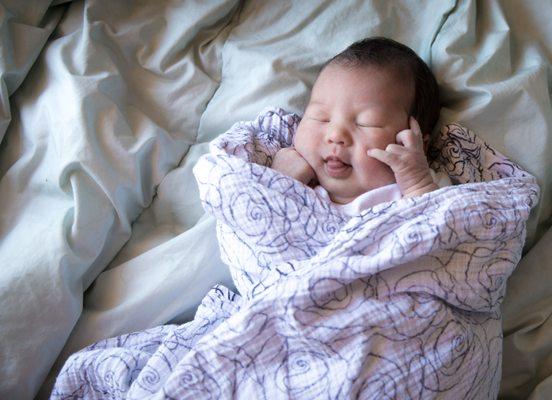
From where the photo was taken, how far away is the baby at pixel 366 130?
0.96 m

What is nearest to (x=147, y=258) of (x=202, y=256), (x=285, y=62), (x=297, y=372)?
(x=202, y=256)

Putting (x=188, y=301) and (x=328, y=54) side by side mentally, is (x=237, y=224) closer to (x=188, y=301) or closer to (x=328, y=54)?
(x=188, y=301)

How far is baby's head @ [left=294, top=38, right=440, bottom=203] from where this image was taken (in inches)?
38.7

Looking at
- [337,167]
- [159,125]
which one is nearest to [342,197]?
[337,167]

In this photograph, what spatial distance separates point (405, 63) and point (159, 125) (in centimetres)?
54

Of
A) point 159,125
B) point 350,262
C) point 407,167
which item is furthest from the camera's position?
point 159,125

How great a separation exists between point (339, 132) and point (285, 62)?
11.8 inches

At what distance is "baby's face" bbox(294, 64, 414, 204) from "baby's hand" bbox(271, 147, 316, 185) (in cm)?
1

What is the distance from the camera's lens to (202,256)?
103 centimetres

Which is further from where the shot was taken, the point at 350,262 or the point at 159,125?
the point at 159,125

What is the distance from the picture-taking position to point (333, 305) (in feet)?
2.63

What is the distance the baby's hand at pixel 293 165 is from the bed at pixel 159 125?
0.15 meters

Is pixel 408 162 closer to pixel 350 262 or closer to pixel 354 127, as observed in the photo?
pixel 354 127

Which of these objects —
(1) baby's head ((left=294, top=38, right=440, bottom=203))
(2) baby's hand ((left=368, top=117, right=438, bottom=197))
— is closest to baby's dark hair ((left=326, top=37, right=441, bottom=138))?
(1) baby's head ((left=294, top=38, right=440, bottom=203))
